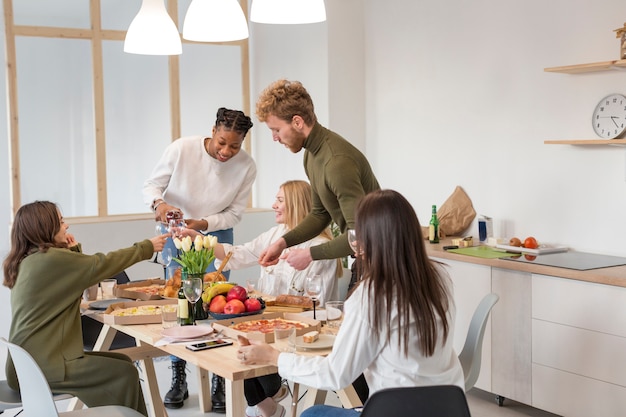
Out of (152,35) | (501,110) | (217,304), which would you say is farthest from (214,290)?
(501,110)

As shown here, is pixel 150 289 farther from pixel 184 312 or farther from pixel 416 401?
pixel 416 401

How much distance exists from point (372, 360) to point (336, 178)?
1173 mm

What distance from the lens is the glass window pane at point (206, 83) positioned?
6434 mm

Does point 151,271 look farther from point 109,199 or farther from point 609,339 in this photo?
point 609,339

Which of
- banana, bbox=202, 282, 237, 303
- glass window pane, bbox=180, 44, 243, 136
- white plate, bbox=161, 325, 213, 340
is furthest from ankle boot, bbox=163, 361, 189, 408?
glass window pane, bbox=180, 44, 243, 136

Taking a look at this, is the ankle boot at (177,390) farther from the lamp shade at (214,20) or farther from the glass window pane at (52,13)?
the glass window pane at (52,13)

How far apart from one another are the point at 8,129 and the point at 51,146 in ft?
1.06

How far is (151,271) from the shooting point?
6.09 m

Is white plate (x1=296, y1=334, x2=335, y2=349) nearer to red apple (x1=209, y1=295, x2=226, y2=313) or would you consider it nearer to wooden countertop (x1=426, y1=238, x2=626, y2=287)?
red apple (x1=209, y1=295, x2=226, y2=313)

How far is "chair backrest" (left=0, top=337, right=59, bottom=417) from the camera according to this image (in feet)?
7.97

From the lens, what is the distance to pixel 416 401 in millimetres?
1912

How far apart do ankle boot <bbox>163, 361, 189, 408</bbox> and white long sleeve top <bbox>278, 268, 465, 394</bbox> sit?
88.6 inches

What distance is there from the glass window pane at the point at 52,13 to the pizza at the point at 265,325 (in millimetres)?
3783

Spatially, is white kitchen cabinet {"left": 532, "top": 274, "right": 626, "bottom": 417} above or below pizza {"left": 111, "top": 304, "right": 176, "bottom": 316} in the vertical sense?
below
